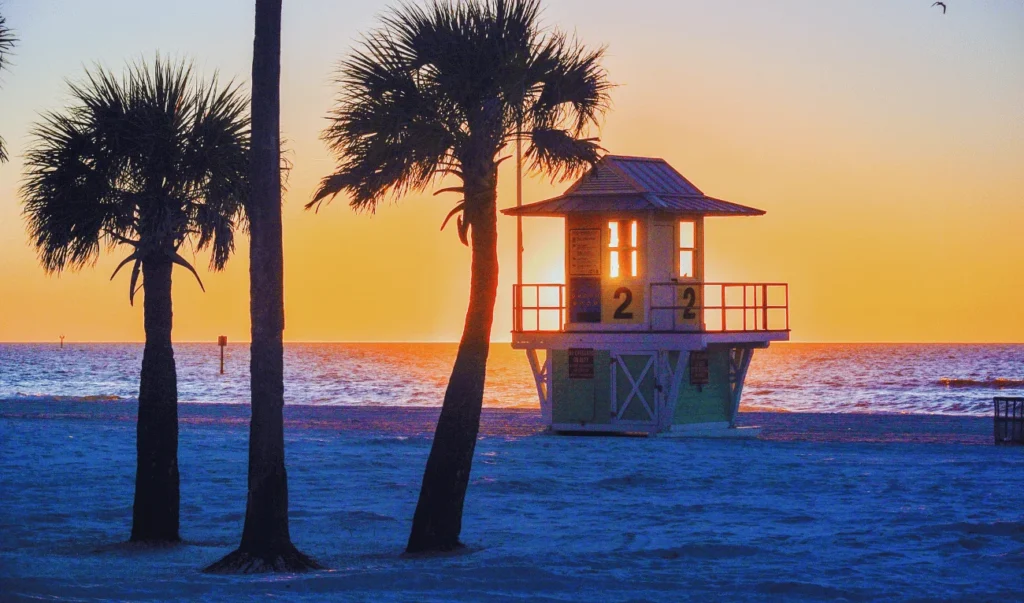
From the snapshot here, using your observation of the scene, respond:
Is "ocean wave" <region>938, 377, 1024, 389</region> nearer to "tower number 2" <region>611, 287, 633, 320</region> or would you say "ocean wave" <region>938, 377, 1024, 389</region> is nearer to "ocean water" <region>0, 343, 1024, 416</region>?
"ocean water" <region>0, 343, 1024, 416</region>

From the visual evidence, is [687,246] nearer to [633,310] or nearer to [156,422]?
[633,310]

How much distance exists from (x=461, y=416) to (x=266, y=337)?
2.59 m

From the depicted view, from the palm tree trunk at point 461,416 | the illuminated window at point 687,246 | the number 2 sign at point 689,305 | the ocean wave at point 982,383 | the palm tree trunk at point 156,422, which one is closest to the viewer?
the palm tree trunk at point 461,416

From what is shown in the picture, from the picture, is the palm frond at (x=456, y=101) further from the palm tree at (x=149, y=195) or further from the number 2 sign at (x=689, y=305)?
the number 2 sign at (x=689, y=305)

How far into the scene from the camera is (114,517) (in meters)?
17.3

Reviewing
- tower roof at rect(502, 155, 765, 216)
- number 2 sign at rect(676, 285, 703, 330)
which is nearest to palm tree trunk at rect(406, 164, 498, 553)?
tower roof at rect(502, 155, 765, 216)

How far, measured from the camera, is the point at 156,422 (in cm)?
1479

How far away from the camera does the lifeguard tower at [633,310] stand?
95.5 ft

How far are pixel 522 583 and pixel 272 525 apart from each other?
2.58m

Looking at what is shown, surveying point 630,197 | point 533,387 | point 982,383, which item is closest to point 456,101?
point 630,197

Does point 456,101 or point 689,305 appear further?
point 689,305

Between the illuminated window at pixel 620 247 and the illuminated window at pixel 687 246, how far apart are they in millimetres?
1130

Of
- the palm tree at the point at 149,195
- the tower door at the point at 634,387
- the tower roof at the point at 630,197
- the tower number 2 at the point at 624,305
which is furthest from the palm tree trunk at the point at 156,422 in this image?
the tower door at the point at 634,387

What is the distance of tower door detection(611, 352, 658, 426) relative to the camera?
29.8 metres
